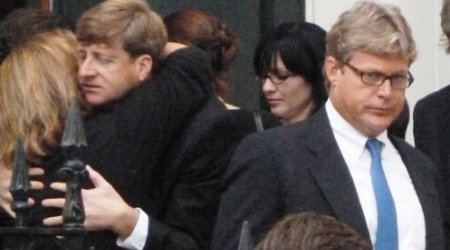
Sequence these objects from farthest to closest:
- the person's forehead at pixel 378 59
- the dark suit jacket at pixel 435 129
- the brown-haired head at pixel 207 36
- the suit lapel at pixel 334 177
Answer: the dark suit jacket at pixel 435 129 → the brown-haired head at pixel 207 36 → the person's forehead at pixel 378 59 → the suit lapel at pixel 334 177

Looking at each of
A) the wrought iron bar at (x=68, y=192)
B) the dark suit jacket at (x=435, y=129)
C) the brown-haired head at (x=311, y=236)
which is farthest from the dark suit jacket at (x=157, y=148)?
the brown-haired head at (x=311, y=236)

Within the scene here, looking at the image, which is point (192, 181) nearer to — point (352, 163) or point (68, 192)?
point (352, 163)

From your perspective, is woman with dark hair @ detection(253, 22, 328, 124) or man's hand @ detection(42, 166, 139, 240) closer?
man's hand @ detection(42, 166, 139, 240)

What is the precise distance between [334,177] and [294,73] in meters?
1.46

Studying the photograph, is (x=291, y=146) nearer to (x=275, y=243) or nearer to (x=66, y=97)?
(x=66, y=97)

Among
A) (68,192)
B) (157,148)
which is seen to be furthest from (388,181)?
(68,192)

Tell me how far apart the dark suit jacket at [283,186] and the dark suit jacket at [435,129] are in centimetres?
105

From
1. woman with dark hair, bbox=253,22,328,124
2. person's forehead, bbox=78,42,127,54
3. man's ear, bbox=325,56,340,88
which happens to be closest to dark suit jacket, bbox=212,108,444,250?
man's ear, bbox=325,56,340,88

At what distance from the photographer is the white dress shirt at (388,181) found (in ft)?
16.7

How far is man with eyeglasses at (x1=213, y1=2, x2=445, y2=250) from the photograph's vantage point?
5027mm

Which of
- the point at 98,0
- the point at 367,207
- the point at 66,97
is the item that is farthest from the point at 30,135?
the point at 98,0

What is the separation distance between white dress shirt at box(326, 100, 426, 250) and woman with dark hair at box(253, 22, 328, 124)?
46.5 inches

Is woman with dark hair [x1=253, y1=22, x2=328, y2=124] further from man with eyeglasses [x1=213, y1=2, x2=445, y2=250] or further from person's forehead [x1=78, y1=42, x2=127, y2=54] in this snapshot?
person's forehead [x1=78, y1=42, x2=127, y2=54]

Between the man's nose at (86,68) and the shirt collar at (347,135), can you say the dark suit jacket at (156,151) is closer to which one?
the man's nose at (86,68)
